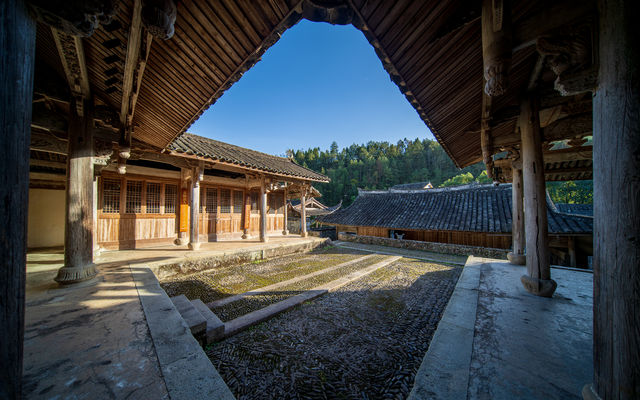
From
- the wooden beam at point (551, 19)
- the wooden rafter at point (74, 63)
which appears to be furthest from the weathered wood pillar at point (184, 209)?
the wooden beam at point (551, 19)

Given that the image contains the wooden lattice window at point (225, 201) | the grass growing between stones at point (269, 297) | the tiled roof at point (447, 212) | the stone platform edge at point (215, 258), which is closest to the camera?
the grass growing between stones at point (269, 297)

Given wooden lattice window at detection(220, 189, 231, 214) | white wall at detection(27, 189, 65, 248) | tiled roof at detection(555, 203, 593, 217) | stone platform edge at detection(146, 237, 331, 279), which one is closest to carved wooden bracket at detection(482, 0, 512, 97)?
stone platform edge at detection(146, 237, 331, 279)

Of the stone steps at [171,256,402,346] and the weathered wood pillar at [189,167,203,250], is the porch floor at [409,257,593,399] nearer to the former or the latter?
the stone steps at [171,256,402,346]

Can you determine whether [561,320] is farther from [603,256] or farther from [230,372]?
[230,372]

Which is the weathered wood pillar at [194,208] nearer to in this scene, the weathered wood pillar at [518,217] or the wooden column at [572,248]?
the weathered wood pillar at [518,217]

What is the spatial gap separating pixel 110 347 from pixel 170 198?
26.6ft

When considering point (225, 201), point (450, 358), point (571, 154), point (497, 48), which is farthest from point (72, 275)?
point (571, 154)

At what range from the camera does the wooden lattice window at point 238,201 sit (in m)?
11.1

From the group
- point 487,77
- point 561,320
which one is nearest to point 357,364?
point 561,320

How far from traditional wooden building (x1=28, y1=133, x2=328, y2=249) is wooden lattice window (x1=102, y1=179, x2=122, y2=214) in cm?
3

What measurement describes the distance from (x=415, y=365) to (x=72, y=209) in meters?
6.07

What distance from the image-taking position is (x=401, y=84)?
Answer: 10.1 feet

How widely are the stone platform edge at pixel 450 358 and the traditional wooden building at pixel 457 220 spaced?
8.50 m

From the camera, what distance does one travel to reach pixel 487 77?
2.05 meters
